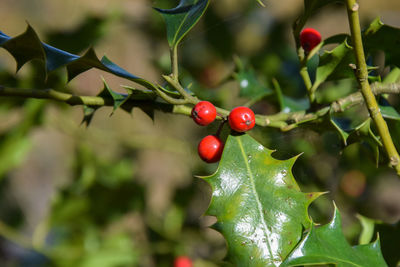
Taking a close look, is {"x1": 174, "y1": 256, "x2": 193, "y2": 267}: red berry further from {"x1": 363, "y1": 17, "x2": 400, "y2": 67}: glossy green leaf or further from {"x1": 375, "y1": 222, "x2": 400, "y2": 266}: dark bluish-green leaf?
{"x1": 363, "y1": 17, "x2": 400, "y2": 67}: glossy green leaf

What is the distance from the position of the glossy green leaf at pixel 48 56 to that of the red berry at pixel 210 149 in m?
0.15

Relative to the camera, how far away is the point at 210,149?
0.72m

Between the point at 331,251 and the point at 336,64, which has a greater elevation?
the point at 336,64

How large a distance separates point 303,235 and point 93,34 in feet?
3.85

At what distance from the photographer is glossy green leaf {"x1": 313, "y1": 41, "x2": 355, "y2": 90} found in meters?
0.77

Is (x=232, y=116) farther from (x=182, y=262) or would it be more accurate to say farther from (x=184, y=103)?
(x=182, y=262)

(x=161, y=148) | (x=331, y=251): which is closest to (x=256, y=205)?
(x=331, y=251)

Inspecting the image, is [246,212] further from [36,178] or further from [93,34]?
[36,178]

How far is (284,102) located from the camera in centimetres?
96

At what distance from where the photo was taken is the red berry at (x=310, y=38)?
0.82m

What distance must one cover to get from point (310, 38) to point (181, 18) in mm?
259

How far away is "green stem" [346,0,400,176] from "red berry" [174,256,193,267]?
3.26ft

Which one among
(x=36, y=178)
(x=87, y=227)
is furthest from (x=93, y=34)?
(x=36, y=178)

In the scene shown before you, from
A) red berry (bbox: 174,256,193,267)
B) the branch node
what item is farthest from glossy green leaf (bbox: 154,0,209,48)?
red berry (bbox: 174,256,193,267)
